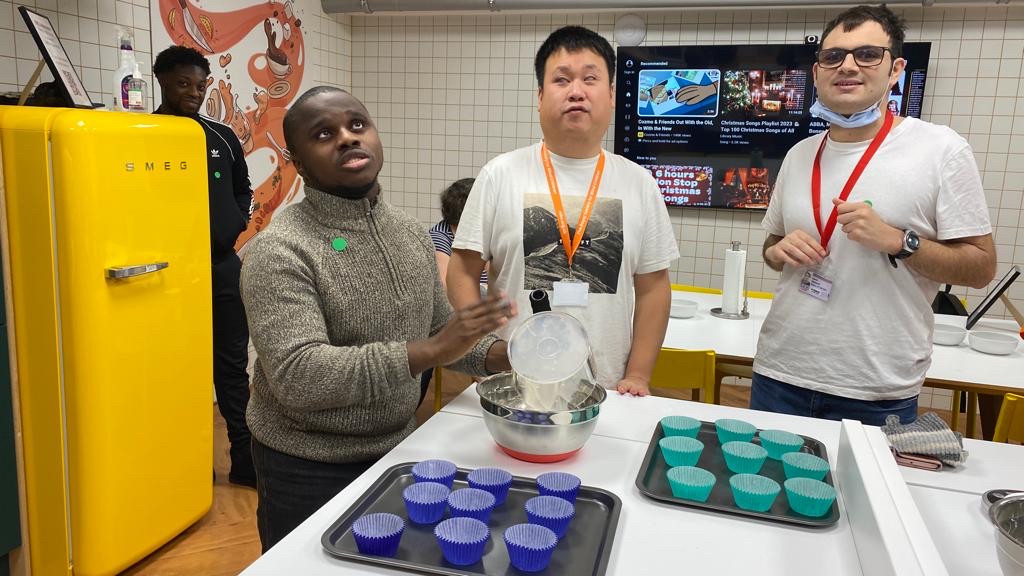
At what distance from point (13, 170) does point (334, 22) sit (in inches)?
124

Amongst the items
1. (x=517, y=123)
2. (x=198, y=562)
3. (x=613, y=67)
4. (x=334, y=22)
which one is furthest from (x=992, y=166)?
(x=198, y=562)

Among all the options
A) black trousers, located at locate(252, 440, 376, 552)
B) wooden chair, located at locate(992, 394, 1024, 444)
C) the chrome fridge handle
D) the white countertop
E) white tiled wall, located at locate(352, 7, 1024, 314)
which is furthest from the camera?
white tiled wall, located at locate(352, 7, 1024, 314)

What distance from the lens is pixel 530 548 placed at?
0.97 meters

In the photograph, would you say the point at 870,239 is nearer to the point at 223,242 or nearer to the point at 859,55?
the point at 859,55

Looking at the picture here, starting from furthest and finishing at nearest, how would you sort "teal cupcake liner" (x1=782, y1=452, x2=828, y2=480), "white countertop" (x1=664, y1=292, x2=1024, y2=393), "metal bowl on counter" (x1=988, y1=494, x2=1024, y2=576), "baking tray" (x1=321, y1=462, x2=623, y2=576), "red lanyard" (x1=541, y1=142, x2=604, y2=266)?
"white countertop" (x1=664, y1=292, x2=1024, y2=393) < "red lanyard" (x1=541, y1=142, x2=604, y2=266) < "teal cupcake liner" (x1=782, y1=452, x2=828, y2=480) < "baking tray" (x1=321, y1=462, x2=623, y2=576) < "metal bowl on counter" (x1=988, y1=494, x2=1024, y2=576)

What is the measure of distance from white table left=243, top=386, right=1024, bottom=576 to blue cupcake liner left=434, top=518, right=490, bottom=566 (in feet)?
0.28

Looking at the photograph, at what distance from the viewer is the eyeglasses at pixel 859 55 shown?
183cm

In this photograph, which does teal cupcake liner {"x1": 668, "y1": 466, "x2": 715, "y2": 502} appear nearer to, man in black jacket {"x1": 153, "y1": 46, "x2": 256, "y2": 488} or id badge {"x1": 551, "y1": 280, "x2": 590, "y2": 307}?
id badge {"x1": 551, "y1": 280, "x2": 590, "y2": 307}

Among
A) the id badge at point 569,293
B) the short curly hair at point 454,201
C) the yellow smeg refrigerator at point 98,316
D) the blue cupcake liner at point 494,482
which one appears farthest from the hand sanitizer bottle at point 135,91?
the blue cupcake liner at point 494,482

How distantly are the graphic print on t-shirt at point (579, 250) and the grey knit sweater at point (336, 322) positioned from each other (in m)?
0.35

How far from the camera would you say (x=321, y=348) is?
1.28 meters

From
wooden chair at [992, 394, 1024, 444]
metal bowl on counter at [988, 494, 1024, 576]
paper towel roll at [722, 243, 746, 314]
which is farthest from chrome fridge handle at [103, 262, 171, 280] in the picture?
wooden chair at [992, 394, 1024, 444]

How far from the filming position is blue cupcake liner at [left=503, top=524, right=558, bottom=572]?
973 mm

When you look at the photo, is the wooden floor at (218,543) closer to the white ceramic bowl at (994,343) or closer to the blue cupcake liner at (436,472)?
the blue cupcake liner at (436,472)
